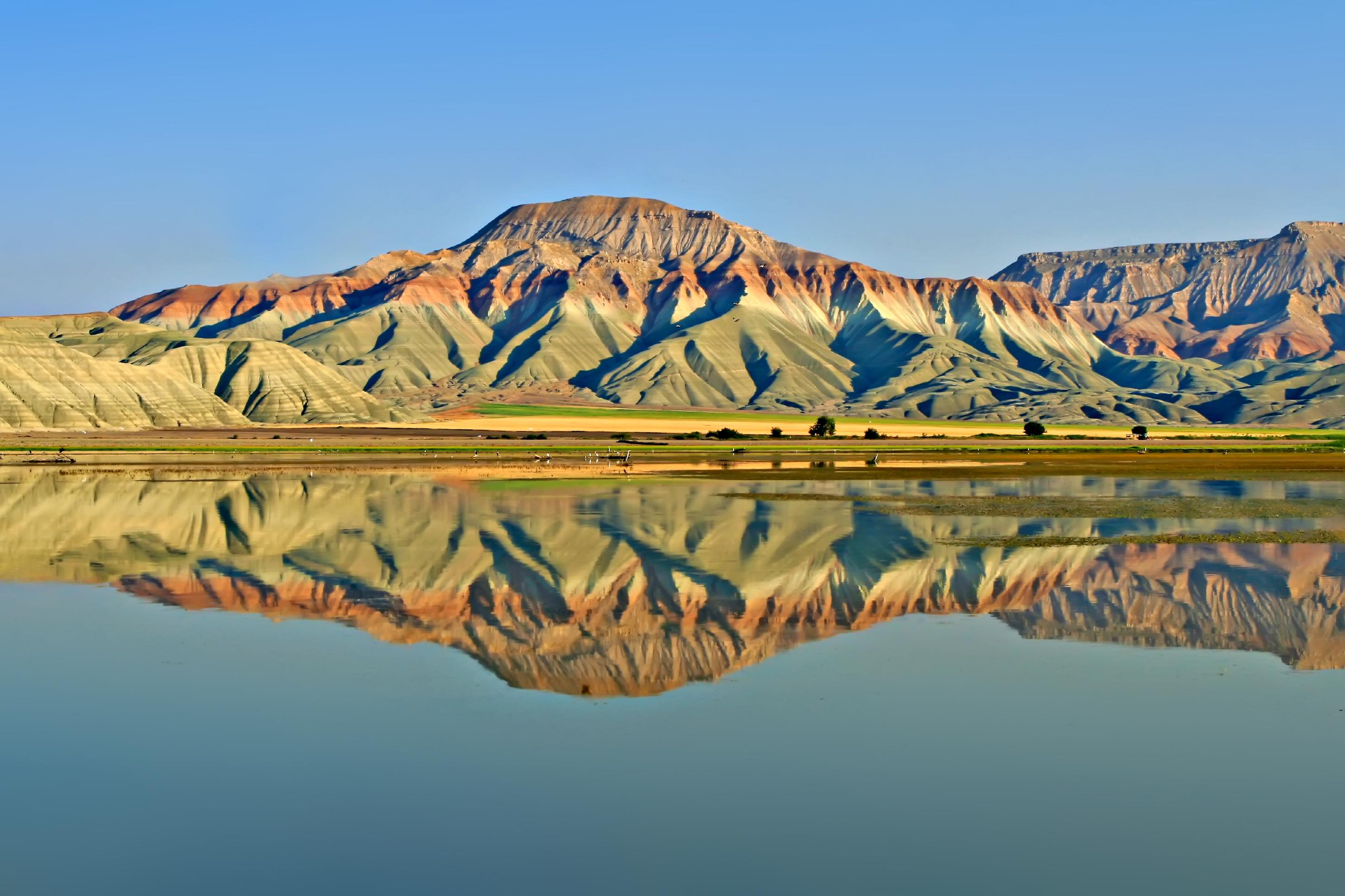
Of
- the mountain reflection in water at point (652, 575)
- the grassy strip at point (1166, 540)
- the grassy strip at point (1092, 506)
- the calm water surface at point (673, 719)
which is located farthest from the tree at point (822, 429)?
the calm water surface at point (673, 719)

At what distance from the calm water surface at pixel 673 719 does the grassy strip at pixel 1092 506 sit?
12.2 m

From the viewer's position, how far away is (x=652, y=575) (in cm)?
3541

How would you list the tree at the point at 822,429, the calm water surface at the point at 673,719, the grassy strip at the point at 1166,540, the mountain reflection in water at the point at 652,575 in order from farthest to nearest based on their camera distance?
1. the tree at the point at 822,429
2. the grassy strip at the point at 1166,540
3. the mountain reflection in water at the point at 652,575
4. the calm water surface at the point at 673,719

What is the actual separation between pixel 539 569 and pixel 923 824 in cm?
2241

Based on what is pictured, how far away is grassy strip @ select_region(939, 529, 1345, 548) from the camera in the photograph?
42.0 m

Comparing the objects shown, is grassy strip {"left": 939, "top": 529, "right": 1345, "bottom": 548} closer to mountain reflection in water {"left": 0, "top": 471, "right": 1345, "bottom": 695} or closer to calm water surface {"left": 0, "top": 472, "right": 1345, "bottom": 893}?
mountain reflection in water {"left": 0, "top": 471, "right": 1345, "bottom": 695}

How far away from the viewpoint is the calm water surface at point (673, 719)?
14.3 metres

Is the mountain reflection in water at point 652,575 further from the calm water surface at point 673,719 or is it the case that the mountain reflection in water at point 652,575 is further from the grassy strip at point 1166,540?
the grassy strip at point 1166,540

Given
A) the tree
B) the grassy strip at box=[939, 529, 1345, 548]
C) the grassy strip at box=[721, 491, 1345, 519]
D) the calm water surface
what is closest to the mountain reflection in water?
the calm water surface

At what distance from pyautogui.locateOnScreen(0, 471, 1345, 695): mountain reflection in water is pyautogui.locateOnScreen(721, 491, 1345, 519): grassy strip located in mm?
2087

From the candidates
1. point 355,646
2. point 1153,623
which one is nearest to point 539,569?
point 355,646

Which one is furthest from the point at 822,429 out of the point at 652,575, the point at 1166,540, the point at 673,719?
the point at 673,719

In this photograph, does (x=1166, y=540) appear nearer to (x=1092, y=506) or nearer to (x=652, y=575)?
(x=1092, y=506)

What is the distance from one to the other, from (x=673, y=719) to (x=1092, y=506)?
42.5 m
